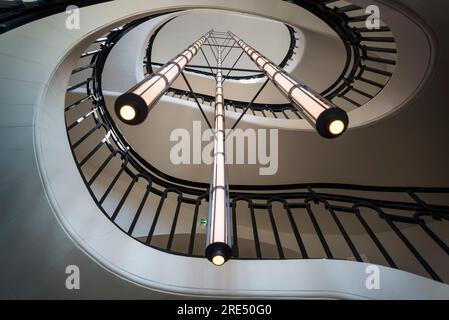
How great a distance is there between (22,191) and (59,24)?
4.03 ft

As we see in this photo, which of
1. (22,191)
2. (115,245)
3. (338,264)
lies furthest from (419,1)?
(22,191)

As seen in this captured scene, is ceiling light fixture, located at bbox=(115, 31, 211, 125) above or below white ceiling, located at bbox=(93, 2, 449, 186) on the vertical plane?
below

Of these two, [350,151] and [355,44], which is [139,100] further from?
[350,151]

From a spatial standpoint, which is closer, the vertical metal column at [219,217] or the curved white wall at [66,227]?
the vertical metal column at [219,217]

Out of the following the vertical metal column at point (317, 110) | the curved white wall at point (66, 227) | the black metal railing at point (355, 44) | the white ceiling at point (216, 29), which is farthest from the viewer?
the white ceiling at point (216, 29)

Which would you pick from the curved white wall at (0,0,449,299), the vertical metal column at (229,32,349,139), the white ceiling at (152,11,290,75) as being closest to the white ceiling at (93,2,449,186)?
the curved white wall at (0,0,449,299)

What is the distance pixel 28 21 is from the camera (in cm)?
200

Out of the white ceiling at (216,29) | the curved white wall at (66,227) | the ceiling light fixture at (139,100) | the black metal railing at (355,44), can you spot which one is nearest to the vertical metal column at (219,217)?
the ceiling light fixture at (139,100)

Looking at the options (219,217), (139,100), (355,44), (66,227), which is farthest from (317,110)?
(355,44)

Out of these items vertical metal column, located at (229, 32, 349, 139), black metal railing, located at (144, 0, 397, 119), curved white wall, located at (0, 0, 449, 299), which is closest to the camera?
vertical metal column, located at (229, 32, 349, 139)

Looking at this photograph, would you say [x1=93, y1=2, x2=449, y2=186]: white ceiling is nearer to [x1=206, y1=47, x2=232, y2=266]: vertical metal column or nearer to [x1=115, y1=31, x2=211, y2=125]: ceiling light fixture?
[x1=206, y1=47, x2=232, y2=266]: vertical metal column

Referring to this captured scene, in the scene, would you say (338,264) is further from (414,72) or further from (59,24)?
(59,24)

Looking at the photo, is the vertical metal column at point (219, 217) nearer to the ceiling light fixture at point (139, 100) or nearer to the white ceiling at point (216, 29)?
the ceiling light fixture at point (139, 100)

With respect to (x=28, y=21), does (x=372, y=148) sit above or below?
above
